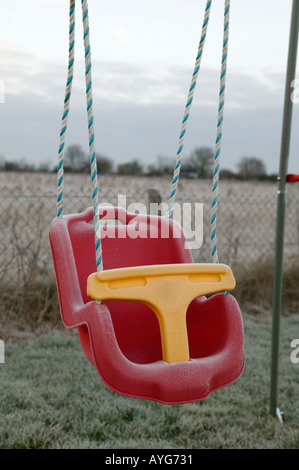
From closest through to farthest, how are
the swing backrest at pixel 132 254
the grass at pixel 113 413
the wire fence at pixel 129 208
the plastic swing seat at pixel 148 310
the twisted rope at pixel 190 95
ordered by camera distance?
the plastic swing seat at pixel 148 310 < the twisted rope at pixel 190 95 < the swing backrest at pixel 132 254 < the grass at pixel 113 413 < the wire fence at pixel 129 208

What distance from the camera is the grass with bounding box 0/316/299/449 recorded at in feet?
7.15

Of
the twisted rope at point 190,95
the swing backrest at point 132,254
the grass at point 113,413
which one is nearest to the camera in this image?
the twisted rope at point 190,95

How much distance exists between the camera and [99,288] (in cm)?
132

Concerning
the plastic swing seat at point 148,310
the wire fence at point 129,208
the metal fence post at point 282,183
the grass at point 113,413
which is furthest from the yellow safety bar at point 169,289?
the wire fence at point 129,208

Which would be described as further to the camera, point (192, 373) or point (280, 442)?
point (280, 442)

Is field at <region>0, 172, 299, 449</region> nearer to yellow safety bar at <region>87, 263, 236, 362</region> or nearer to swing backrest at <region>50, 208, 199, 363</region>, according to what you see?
swing backrest at <region>50, 208, 199, 363</region>

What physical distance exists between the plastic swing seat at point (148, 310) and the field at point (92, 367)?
0.73 meters

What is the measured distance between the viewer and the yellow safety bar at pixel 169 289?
4.45ft

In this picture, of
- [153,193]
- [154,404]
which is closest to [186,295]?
[154,404]

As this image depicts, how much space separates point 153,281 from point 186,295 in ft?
0.34

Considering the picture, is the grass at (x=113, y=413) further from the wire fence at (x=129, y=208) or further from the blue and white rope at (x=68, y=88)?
the blue and white rope at (x=68, y=88)

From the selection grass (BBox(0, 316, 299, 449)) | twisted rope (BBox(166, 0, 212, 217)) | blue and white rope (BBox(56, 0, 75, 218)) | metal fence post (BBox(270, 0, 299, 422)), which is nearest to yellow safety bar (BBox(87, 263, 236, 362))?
twisted rope (BBox(166, 0, 212, 217))

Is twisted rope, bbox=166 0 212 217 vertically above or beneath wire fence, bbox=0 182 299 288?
above
